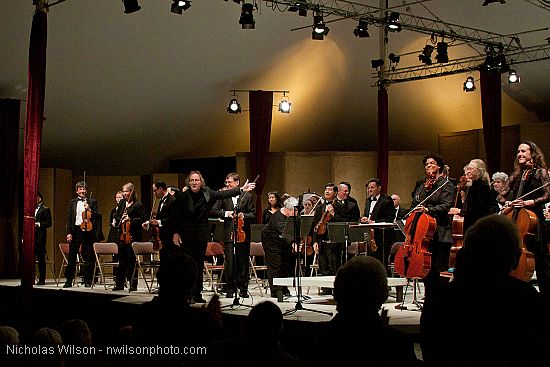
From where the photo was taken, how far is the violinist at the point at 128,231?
10992 mm

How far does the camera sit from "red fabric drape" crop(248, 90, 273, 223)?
50.2ft

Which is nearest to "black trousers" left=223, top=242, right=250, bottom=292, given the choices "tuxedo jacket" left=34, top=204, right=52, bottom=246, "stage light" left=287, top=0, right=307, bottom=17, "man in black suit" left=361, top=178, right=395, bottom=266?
"man in black suit" left=361, top=178, right=395, bottom=266

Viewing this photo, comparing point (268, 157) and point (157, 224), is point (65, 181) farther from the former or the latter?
point (157, 224)

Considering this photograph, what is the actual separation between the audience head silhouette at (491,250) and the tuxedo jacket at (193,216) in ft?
20.9

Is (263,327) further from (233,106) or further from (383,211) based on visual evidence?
(233,106)

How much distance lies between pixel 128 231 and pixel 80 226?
1.04 meters

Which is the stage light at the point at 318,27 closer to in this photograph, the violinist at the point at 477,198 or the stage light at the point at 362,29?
the stage light at the point at 362,29

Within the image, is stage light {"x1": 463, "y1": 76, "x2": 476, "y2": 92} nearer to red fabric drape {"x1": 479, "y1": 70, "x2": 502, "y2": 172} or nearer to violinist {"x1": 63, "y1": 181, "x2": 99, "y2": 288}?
red fabric drape {"x1": 479, "y1": 70, "x2": 502, "y2": 172}

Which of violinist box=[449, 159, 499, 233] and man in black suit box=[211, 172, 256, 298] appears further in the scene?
man in black suit box=[211, 172, 256, 298]

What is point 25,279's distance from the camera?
843 centimetres

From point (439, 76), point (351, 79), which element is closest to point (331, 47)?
point (351, 79)

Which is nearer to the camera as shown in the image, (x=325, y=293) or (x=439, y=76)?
(x=325, y=293)

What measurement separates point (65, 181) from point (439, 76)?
25.2 feet

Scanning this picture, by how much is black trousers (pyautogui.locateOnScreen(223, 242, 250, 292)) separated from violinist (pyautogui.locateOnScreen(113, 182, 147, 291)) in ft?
5.95
